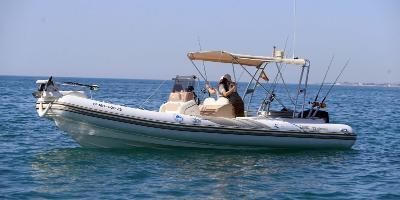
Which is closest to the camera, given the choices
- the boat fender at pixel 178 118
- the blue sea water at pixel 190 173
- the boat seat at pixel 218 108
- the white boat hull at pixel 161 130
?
the blue sea water at pixel 190 173

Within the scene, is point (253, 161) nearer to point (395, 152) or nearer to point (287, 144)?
point (287, 144)

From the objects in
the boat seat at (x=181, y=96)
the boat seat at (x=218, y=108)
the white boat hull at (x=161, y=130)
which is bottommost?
the white boat hull at (x=161, y=130)

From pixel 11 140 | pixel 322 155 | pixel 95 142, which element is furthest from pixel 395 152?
pixel 11 140

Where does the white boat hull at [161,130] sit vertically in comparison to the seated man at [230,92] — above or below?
below

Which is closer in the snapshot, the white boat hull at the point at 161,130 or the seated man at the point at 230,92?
the white boat hull at the point at 161,130

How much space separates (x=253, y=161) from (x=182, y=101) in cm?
270

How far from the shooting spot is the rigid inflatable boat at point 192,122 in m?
13.3

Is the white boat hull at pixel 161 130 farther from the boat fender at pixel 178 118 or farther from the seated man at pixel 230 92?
the seated man at pixel 230 92

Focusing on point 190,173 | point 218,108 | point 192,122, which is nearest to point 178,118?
point 192,122

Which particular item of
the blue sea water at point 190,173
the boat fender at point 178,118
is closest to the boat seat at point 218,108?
the blue sea water at point 190,173

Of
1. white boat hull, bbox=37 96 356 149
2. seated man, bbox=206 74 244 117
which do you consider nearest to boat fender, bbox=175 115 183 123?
white boat hull, bbox=37 96 356 149

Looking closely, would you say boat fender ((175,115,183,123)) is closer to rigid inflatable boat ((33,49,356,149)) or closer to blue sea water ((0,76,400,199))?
rigid inflatable boat ((33,49,356,149))

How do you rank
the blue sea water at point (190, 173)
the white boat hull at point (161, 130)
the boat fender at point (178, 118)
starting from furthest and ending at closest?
the boat fender at point (178, 118)
the white boat hull at point (161, 130)
the blue sea water at point (190, 173)

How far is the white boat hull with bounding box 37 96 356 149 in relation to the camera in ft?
43.3
